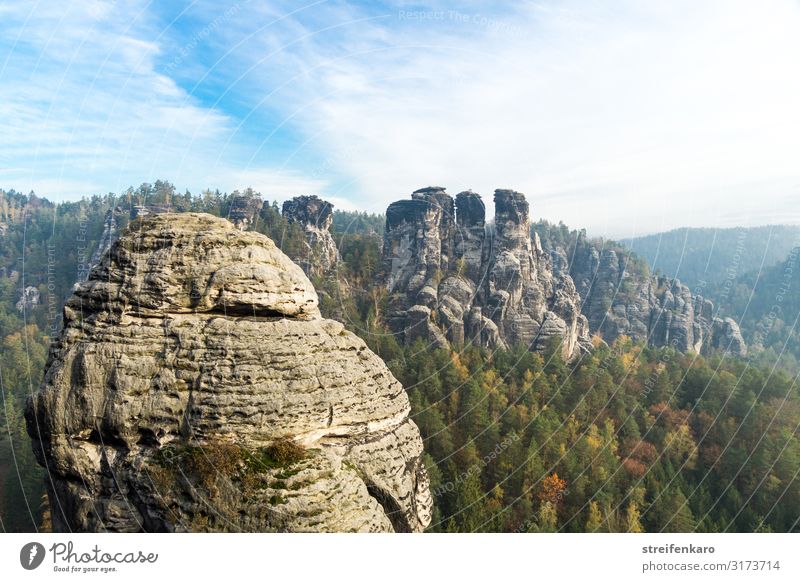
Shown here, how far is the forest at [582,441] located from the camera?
26.2 meters

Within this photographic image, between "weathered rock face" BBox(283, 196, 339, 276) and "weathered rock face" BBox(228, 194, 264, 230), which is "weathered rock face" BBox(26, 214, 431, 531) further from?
"weathered rock face" BBox(228, 194, 264, 230)

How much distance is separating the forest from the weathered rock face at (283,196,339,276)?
14.7 m

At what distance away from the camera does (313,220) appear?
74438 millimetres

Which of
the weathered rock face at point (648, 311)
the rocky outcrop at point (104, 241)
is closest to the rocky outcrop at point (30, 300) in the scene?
the rocky outcrop at point (104, 241)

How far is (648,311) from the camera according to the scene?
77.1 m

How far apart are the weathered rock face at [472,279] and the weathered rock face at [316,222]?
8609 millimetres

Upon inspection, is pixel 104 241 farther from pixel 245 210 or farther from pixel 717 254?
pixel 717 254

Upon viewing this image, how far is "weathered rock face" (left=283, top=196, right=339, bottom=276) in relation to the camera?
231 ft

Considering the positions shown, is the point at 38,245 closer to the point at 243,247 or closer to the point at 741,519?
the point at 243,247

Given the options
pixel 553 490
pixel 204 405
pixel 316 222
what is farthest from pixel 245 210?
pixel 204 405

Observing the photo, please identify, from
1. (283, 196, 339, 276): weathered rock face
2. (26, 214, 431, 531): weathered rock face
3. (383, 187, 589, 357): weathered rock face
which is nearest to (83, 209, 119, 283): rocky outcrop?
(283, 196, 339, 276): weathered rock face

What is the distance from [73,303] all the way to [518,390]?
35793 mm

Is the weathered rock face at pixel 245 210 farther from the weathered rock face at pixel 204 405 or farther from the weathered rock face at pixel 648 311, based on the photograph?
the weathered rock face at pixel 204 405

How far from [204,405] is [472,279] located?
56.8 metres
